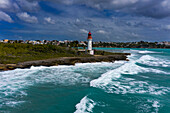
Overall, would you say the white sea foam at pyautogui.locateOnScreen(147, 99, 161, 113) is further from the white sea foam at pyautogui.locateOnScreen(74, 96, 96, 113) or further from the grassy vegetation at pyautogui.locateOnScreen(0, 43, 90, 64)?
the grassy vegetation at pyautogui.locateOnScreen(0, 43, 90, 64)

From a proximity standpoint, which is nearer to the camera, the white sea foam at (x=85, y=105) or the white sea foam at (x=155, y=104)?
the white sea foam at (x=85, y=105)

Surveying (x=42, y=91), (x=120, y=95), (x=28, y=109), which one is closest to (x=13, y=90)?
(x=42, y=91)

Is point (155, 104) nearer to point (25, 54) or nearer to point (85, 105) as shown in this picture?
point (85, 105)

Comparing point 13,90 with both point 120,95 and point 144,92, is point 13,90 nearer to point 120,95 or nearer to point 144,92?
point 120,95

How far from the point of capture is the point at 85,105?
8.27m

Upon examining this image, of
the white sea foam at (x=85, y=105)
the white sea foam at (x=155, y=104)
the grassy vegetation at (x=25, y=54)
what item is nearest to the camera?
the white sea foam at (x=85, y=105)

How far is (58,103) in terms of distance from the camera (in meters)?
8.64

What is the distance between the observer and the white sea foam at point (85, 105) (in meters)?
7.59

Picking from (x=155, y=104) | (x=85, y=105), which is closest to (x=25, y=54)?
(x=85, y=105)

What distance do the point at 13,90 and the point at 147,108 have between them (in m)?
11.5

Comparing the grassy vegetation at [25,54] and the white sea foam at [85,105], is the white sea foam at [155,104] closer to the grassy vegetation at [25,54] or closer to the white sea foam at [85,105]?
the white sea foam at [85,105]

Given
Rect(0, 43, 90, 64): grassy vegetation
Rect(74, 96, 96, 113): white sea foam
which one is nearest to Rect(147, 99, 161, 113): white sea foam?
Rect(74, 96, 96, 113): white sea foam

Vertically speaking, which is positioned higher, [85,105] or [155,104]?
[85,105]

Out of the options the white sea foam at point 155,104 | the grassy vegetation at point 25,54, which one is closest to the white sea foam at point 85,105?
the white sea foam at point 155,104
